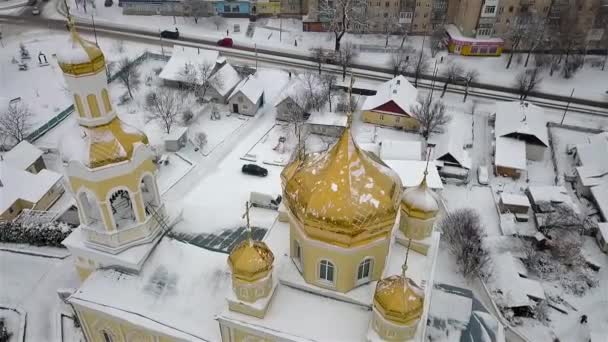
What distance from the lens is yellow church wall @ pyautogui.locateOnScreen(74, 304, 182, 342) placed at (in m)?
17.4

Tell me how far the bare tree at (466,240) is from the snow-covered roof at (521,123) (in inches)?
381

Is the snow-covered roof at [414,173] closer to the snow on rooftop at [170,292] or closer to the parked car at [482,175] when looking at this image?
the parked car at [482,175]

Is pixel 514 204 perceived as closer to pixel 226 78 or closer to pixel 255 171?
pixel 255 171

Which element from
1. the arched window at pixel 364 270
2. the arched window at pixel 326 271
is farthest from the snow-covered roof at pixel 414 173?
the arched window at pixel 326 271

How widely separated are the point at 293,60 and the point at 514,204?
85.7 feet

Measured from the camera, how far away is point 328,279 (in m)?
16.3

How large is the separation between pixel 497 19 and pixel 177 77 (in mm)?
31367

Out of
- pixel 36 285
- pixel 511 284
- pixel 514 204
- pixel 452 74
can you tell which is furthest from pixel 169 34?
pixel 511 284

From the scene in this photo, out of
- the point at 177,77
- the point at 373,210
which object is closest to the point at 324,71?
the point at 177,77

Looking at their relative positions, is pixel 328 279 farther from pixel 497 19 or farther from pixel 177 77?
pixel 497 19

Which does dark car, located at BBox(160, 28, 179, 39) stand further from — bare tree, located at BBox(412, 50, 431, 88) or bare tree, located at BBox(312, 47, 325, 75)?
bare tree, located at BBox(412, 50, 431, 88)

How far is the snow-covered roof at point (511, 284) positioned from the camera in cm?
2338

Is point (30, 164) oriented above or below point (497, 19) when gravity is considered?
below

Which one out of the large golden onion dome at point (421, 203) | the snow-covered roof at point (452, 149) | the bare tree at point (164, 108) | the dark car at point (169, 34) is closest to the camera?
the large golden onion dome at point (421, 203)
